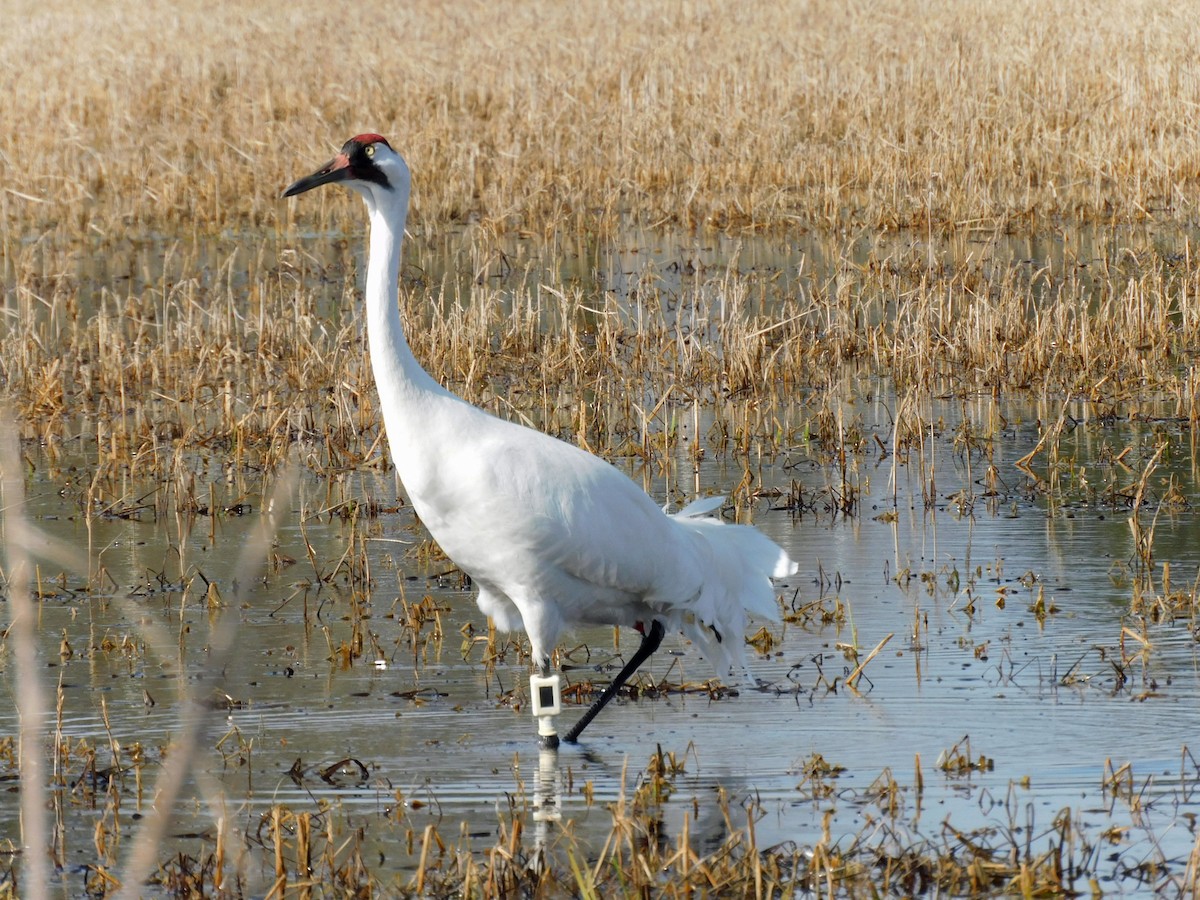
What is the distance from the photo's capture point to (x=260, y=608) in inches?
258

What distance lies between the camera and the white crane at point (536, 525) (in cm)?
490

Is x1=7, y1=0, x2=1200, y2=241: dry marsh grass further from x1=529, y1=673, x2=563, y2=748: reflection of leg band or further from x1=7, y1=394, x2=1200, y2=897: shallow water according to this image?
x1=529, y1=673, x2=563, y2=748: reflection of leg band

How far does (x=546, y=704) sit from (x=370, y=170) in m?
1.69

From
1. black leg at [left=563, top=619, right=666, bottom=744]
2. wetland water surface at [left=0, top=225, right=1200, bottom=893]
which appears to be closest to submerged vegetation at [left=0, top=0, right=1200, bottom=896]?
wetland water surface at [left=0, top=225, right=1200, bottom=893]

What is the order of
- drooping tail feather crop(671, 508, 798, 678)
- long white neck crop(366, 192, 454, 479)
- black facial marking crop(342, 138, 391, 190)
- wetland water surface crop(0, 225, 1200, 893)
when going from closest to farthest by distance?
wetland water surface crop(0, 225, 1200, 893) → long white neck crop(366, 192, 454, 479) → black facial marking crop(342, 138, 391, 190) → drooping tail feather crop(671, 508, 798, 678)

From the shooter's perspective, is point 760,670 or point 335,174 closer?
point 335,174

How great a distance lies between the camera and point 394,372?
490 centimetres

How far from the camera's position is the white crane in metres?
4.90

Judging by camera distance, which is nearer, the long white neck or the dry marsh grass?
the long white neck

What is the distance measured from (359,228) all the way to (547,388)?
21.8ft

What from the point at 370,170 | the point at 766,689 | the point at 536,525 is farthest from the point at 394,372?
the point at 766,689

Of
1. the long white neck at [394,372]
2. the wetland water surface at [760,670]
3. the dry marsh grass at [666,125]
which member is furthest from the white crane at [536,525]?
the dry marsh grass at [666,125]

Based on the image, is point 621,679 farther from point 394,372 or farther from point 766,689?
point 394,372

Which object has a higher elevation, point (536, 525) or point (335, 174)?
point (335, 174)
